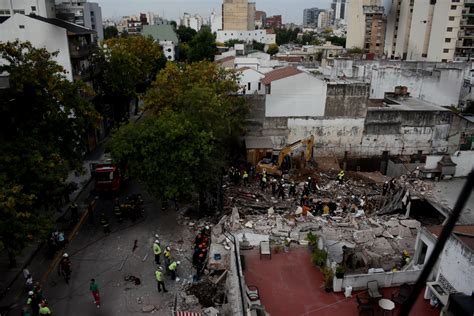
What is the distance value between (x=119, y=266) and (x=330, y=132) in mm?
17820

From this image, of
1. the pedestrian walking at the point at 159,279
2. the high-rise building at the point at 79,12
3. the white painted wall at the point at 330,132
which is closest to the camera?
the pedestrian walking at the point at 159,279

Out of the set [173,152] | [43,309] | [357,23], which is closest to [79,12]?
[357,23]

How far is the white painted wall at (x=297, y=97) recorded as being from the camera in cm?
2759

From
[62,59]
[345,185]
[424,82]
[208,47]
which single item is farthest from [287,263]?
[208,47]

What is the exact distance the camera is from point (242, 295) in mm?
12438

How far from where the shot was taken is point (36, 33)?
88.2ft

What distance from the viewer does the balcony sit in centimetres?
2798

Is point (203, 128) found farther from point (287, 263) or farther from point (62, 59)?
point (62, 59)

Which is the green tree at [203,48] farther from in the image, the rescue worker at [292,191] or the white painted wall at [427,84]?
the rescue worker at [292,191]

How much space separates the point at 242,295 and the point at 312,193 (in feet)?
→ 38.0

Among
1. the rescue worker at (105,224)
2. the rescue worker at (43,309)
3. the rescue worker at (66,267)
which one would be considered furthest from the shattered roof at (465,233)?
the rescue worker at (105,224)

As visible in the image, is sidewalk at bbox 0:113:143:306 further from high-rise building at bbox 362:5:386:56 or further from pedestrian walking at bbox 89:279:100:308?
high-rise building at bbox 362:5:386:56

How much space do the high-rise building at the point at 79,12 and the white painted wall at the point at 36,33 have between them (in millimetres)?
37203

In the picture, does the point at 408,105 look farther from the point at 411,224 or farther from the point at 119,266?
the point at 119,266
